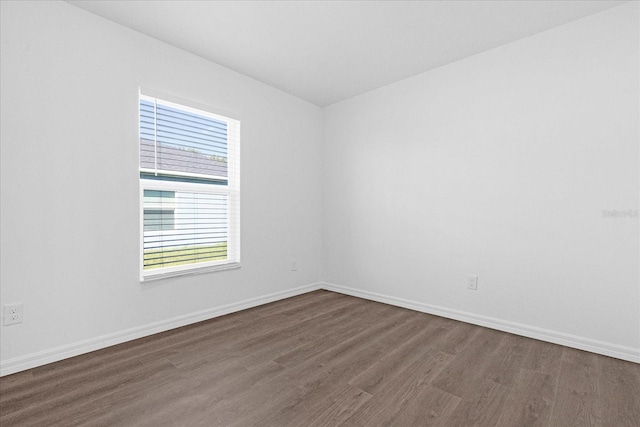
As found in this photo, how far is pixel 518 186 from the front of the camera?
9.01 ft

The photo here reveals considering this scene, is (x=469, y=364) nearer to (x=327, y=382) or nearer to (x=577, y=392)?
(x=577, y=392)

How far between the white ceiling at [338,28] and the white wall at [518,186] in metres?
0.32

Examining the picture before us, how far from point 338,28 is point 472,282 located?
2.66 meters

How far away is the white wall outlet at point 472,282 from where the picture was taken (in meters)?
3.00

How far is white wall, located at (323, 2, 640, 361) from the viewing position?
2.31 m

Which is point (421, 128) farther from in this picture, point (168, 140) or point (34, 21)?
point (34, 21)

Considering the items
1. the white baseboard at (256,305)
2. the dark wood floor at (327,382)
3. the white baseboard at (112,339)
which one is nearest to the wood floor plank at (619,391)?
the dark wood floor at (327,382)

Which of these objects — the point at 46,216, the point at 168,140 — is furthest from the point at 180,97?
the point at 46,216

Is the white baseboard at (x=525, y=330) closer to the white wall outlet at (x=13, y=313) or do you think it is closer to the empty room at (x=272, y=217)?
the empty room at (x=272, y=217)

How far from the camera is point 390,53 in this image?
9.76 ft

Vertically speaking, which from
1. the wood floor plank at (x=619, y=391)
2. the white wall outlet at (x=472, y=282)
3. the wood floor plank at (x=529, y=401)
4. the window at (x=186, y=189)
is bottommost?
the wood floor plank at (x=619, y=391)

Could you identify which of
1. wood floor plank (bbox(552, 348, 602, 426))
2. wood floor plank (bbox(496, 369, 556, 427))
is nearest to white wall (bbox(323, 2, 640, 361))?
wood floor plank (bbox(552, 348, 602, 426))

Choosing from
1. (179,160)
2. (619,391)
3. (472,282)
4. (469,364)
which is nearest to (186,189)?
(179,160)

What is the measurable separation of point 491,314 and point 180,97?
3.59m
